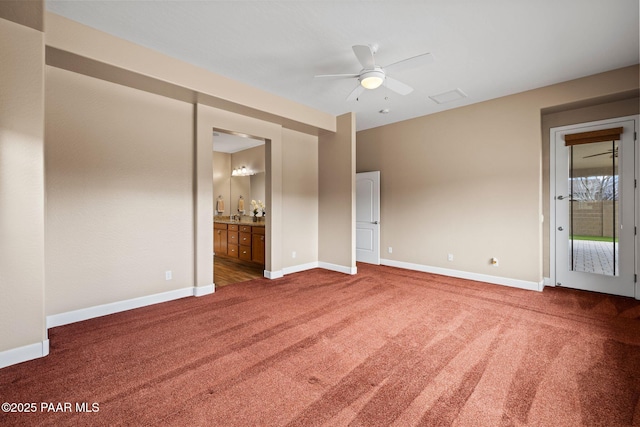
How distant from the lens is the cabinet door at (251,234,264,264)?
580 centimetres

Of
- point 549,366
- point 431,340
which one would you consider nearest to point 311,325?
point 431,340

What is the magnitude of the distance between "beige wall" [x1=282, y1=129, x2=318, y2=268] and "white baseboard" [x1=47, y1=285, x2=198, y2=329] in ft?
6.34

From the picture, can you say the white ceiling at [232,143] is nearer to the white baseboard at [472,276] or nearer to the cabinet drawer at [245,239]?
the cabinet drawer at [245,239]

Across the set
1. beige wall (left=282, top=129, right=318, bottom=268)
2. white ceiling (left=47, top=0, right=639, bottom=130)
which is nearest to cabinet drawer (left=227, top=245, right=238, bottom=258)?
beige wall (left=282, top=129, right=318, bottom=268)

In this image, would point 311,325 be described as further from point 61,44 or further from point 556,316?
point 61,44

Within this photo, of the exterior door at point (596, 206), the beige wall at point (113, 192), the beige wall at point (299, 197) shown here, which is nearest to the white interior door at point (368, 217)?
the beige wall at point (299, 197)

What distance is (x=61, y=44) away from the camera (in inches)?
104

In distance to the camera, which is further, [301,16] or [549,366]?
[301,16]

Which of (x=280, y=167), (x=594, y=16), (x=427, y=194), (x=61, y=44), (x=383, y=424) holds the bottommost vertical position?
(x=383, y=424)

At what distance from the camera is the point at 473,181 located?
15.8ft

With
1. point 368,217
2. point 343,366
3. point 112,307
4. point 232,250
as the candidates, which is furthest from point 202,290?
point 368,217

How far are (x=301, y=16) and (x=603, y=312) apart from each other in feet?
15.1

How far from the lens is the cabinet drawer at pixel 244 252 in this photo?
6.14 metres

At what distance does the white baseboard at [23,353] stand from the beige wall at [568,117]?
6.10m
